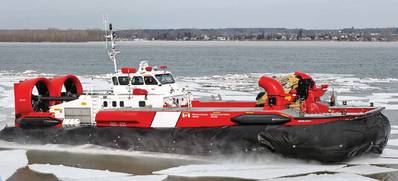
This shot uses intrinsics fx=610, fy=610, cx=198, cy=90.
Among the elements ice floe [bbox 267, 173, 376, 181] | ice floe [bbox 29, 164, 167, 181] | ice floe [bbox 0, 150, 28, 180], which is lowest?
ice floe [bbox 0, 150, 28, 180]

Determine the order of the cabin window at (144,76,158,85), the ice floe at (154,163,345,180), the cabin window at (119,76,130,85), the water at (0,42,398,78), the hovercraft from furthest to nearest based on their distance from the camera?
the water at (0,42,398,78) → the cabin window at (119,76,130,85) → the cabin window at (144,76,158,85) → the hovercraft → the ice floe at (154,163,345,180)

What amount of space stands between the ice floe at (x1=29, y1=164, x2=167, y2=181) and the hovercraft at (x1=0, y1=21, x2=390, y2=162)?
1258mm

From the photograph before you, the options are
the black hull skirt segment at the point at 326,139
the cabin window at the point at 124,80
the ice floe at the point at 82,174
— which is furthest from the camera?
the cabin window at the point at 124,80

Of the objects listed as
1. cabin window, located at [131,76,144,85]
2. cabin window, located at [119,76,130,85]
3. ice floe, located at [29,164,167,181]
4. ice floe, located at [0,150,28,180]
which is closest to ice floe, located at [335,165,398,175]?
ice floe, located at [29,164,167,181]

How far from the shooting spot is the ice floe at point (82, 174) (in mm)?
8281

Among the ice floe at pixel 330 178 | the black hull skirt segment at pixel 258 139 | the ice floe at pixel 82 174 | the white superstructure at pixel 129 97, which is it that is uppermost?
the white superstructure at pixel 129 97

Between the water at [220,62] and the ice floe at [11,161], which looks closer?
the ice floe at [11,161]

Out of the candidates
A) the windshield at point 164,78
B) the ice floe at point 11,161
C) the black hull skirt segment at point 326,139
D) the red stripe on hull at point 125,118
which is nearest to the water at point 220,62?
the windshield at point 164,78

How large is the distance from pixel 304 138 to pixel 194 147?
1.77 m

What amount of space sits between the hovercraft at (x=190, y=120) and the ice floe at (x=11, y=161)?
0.59 meters

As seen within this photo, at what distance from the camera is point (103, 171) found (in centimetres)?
876

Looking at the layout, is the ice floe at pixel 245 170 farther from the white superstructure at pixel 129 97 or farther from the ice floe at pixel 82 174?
the white superstructure at pixel 129 97

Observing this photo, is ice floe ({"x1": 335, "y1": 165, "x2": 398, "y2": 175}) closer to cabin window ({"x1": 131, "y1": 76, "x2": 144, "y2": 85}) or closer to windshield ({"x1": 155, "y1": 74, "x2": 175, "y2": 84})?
windshield ({"x1": 155, "y1": 74, "x2": 175, "y2": 84})

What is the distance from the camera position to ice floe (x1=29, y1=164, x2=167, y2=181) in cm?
828
